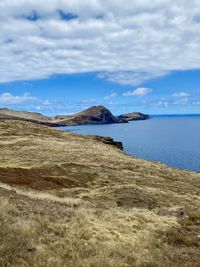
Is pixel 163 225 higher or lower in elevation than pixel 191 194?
higher

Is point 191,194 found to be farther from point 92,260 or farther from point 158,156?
point 158,156

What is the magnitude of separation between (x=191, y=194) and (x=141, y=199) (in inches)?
454

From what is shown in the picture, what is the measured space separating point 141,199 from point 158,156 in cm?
9708

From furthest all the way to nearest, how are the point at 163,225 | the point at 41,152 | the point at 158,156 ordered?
the point at 158,156 → the point at 41,152 → the point at 163,225

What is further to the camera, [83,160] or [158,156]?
[158,156]

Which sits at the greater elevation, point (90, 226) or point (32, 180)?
point (90, 226)

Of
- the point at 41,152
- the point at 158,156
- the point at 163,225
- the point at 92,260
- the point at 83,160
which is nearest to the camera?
the point at 92,260

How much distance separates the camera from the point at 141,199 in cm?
3034

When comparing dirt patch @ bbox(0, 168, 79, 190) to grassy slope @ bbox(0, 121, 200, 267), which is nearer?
grassy slope @ bbox(0, 121, 200, 267)

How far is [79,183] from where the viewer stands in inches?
1519

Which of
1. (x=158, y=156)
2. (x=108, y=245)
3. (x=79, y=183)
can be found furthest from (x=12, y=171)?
(x=158, y=156)

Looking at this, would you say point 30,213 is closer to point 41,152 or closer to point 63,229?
point 63,229

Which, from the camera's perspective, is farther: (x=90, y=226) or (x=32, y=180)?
(x=32, y=180)

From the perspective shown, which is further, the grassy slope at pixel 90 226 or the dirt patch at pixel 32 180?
the dirt patch at pixel 32 180
